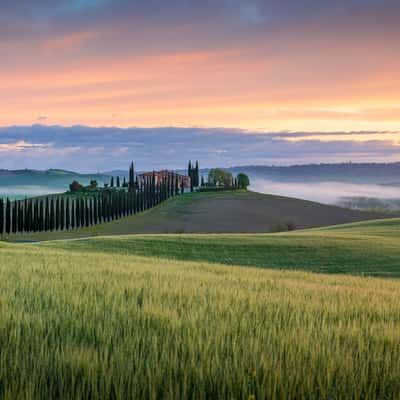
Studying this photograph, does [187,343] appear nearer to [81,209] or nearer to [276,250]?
[276,250]

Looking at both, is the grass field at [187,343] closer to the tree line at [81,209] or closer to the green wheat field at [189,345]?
the green wheat field at [189,345]

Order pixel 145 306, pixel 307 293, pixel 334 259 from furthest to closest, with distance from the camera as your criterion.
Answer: pixel 334 259 → pixel 307 293 → pixel 145 306

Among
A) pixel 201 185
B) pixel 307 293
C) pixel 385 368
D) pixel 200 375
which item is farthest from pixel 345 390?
pixel 201 185

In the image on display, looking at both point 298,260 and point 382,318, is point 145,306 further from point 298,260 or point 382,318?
point 298,260

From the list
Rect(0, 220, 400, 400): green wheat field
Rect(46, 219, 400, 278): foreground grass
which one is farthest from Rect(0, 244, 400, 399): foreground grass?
Rect(46, 219, 400, 278): foreground grass

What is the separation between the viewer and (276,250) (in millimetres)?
27266

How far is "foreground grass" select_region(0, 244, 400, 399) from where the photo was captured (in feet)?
10.4

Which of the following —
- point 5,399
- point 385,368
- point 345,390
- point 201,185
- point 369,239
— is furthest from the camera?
point 201,185

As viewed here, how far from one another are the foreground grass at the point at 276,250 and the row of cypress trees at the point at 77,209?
94.4ft

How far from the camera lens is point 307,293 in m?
8.27

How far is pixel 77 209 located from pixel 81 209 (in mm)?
1355

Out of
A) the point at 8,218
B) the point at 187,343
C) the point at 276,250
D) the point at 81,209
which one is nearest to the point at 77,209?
the point at 81,209

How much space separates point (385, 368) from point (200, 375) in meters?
1.48

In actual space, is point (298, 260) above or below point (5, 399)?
below
